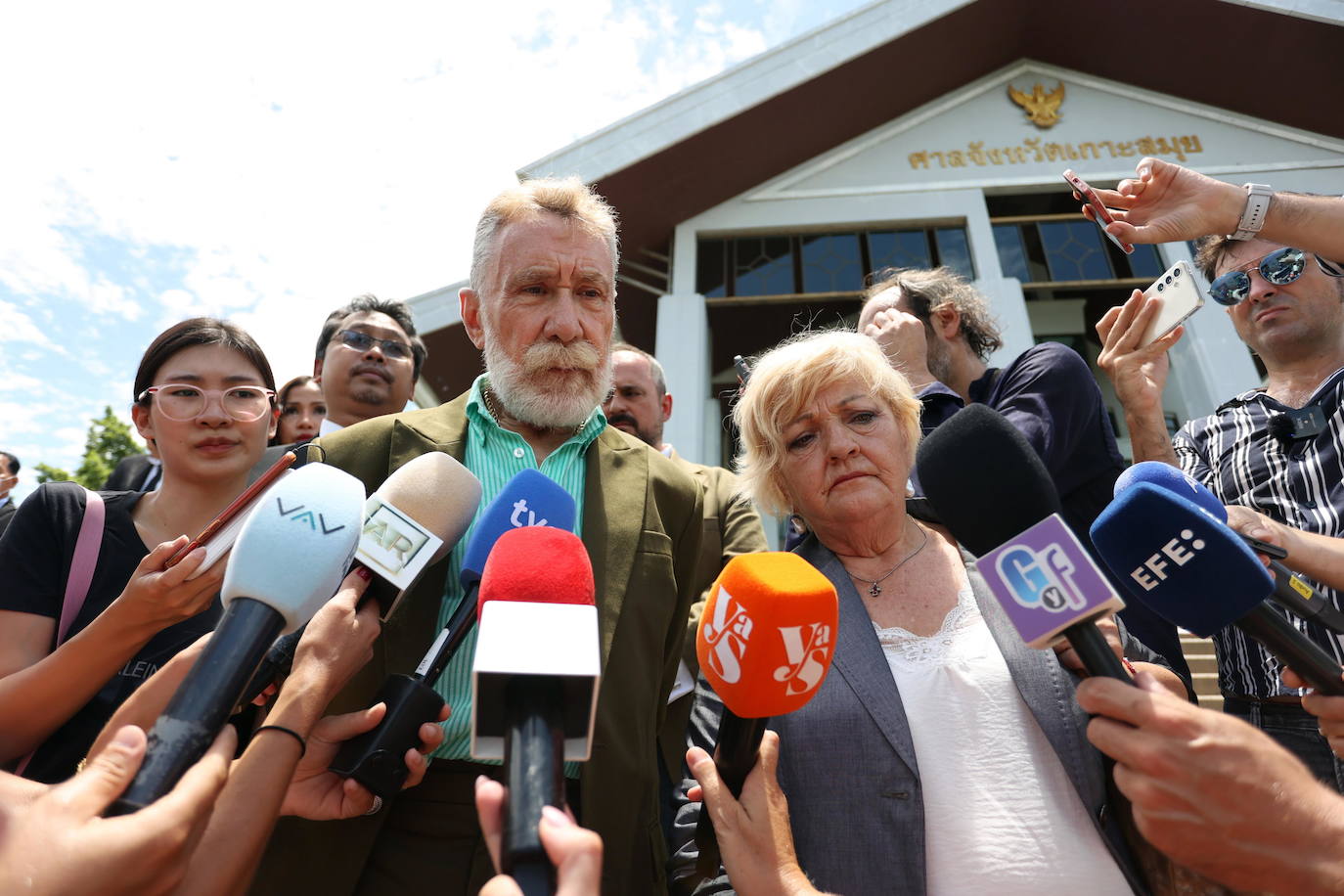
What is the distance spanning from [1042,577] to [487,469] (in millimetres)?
1278

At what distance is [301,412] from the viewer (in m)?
4.40

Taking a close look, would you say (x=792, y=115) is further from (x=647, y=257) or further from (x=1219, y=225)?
(x=1219, y=225)

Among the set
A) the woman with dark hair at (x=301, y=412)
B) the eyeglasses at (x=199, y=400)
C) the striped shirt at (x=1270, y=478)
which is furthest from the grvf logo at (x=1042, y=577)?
the woman with dark hair at (x=301, y=412)

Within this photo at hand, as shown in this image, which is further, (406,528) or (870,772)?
(870,772)

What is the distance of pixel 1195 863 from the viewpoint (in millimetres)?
960

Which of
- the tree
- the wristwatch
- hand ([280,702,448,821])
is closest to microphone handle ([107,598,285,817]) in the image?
hand ([280,702,448,821])

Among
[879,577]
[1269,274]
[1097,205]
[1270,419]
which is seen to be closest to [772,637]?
[879,577]

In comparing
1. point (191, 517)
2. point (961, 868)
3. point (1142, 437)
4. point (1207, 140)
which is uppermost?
point (1207, 140)

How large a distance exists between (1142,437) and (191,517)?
2.81m

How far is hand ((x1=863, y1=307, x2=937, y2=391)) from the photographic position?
294cm

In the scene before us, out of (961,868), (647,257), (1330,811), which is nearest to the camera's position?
(1330,811)

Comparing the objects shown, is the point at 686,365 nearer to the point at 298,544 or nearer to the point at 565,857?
the point at 298,544

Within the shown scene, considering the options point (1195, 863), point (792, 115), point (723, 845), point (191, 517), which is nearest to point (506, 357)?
point (191, 517)

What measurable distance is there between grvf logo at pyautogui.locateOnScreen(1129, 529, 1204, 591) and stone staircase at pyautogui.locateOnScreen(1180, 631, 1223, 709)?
365 cm
